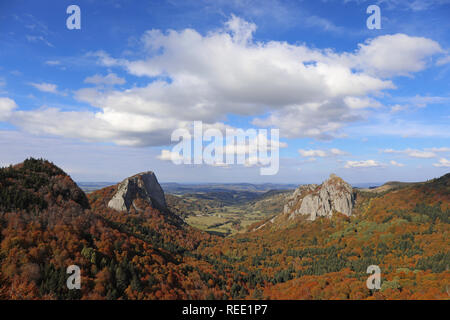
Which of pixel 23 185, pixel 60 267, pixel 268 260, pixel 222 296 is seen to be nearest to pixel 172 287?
pixel 222 296

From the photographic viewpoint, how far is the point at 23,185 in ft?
360

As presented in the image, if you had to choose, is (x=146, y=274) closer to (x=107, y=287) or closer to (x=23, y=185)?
(x=107, y=287)

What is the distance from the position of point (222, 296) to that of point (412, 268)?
105914 millimetres

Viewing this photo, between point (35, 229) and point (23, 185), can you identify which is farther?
point (23, 185)

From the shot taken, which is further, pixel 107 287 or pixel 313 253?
pixel 313 253

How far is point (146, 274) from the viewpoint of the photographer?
92.3 m

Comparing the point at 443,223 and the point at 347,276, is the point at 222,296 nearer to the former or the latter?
the point at 347,276

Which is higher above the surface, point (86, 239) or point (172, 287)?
point (86, 239)

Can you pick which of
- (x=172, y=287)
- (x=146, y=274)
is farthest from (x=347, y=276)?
(x=146, y=274)

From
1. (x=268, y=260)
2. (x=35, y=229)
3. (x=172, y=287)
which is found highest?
(x=35, y=229)

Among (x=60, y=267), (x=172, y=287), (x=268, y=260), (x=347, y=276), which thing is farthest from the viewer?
(x=268, y=260)

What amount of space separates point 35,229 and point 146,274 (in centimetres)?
4419
